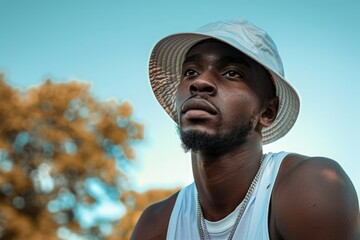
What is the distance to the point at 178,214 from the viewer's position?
321cm

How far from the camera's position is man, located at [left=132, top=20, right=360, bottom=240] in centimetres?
242

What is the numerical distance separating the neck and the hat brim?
33cm

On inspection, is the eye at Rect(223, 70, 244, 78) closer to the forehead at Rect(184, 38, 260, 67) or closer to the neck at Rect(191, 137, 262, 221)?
the forehead at Rect(184, 38, 260, 67)

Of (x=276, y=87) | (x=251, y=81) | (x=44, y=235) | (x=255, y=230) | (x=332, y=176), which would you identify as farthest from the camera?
(x=44, y=235)

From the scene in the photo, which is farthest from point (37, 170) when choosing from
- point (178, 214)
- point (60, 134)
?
point (178, 214)

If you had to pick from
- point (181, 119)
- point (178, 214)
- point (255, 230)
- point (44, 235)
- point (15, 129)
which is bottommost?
point (255, 230)

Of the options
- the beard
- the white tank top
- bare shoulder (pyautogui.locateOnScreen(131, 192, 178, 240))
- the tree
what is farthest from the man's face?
the tree

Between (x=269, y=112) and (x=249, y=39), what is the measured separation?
0.41 meters

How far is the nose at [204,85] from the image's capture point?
2.78 metres

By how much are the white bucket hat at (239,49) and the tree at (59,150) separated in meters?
15.6

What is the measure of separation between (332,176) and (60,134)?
17.7m

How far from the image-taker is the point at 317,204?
238 centimetres

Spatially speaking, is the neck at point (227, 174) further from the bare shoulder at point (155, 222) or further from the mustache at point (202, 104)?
the bare shoulder at point (155, 222)

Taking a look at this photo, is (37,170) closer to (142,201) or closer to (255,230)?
(142,201)
